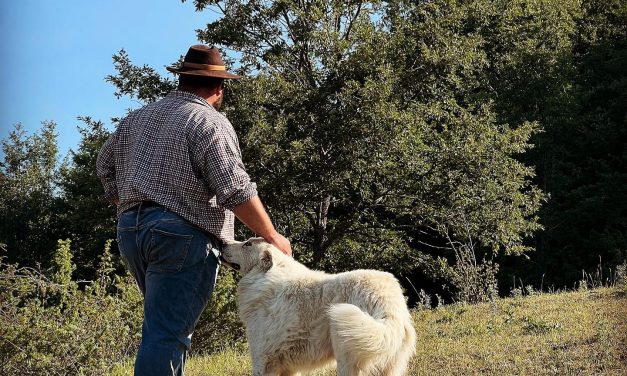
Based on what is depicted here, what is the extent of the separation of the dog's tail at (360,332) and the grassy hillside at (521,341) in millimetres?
1594

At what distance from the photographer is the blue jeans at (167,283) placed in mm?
3535

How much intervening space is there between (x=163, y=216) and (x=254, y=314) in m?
1.10

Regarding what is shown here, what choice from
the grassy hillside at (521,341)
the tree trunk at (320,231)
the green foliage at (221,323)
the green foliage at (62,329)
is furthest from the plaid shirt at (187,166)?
the tree trunk at (320,231)

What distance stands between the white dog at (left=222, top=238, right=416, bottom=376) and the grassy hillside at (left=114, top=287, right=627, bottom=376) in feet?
4.17

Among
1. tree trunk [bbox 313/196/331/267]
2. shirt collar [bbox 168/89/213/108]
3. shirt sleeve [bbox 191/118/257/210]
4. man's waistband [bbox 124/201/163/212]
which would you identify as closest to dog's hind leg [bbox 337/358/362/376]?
shirt sleeve [bbox 191/118/257/210]

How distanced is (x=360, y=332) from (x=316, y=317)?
1.73 ft

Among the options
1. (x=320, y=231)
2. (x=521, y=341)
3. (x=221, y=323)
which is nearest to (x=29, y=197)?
(x=320, y=231)

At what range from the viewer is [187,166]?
3.63m

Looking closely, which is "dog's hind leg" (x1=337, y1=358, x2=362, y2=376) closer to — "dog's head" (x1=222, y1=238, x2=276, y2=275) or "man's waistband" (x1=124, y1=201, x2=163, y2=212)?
"dog's head" (x1=222, y1=238, x2=276, y2=275)

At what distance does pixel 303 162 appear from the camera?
19.2 m

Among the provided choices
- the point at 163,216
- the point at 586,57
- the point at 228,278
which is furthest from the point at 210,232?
the point at 586,57

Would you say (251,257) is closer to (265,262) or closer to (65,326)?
(265,262)

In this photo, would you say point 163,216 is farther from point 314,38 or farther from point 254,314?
point 314,38

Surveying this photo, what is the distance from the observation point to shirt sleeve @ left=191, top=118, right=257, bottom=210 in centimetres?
352
